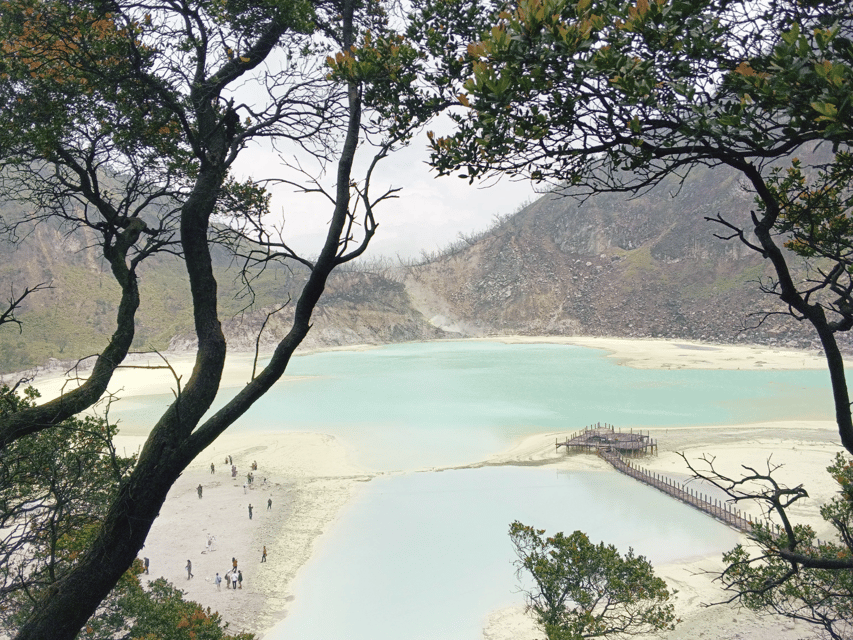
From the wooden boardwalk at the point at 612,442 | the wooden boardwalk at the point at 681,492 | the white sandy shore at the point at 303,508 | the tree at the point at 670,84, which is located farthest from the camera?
the wooden boardwalk at the point at 612,442

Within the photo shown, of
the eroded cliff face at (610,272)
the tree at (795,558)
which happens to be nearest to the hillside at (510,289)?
the eroded cliff face at (610,272)

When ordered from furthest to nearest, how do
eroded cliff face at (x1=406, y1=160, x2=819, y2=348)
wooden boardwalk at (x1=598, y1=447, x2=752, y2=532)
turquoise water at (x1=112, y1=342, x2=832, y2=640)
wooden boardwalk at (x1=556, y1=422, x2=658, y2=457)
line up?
eroded cliff face at (x1=406, y1=160, x2=819, y2=348)
wooden boardwalk at (x1=556, y1=422, x2=658, y2=457)
wooden boardwalk at (x1=598, y1=447, x2=752, y2=532)
turquoise water at (x1=112, y1=342, x2=832, y2=640)

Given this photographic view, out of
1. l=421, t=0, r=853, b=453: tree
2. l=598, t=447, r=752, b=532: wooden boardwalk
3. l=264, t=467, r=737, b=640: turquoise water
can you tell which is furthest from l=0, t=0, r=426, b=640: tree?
l=598, t=447, r=752, b=532: wooden boardwalk

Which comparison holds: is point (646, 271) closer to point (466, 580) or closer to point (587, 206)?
point (587, 206)

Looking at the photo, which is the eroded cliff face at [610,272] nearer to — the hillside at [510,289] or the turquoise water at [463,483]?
the hillside at [510,289]

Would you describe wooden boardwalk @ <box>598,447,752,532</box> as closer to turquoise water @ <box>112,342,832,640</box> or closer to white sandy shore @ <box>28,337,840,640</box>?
turquoise water @ <box>112,342,832,640</box>

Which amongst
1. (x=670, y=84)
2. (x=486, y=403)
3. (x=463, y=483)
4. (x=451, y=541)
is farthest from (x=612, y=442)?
(x=670, y=84)

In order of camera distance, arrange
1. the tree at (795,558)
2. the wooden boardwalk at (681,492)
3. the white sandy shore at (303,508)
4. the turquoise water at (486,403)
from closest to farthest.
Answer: the tree at (795,558) < the white sandy shore at (303,508) < the wooden boardwalk at (681,492) < the turquoise water at (486,403)
